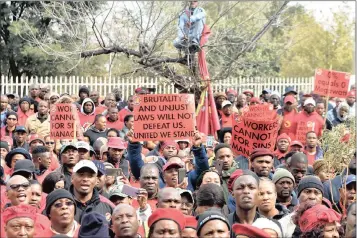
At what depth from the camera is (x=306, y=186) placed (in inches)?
387

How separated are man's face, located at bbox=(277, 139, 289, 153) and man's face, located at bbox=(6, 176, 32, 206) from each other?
5411 millimetres

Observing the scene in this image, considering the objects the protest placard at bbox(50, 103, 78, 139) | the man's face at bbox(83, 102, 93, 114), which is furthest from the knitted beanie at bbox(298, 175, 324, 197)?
the man's face at bbox(83, 102, 93, 114)

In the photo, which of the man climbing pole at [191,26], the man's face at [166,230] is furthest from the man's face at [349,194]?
the man climbing pole at [191,26]

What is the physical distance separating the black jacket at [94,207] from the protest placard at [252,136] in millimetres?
3069

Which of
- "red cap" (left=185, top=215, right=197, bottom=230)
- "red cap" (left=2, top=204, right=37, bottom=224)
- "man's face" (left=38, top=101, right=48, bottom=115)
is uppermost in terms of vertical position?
"man's face" (left=38, top=101, right=48, bottom=115)

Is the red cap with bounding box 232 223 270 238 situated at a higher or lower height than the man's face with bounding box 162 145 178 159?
lower

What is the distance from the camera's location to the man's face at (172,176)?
35.4ft

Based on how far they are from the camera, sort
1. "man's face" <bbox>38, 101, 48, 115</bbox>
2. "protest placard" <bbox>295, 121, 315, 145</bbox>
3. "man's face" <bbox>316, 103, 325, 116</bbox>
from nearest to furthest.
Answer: "protest placard" <bbox>295, 121, 315, 145</bbox>
"man's face" <bbox>38, 101, 48, 115</bbox>
"man's face" <bbox>316, 103, 325, 116</bbox>

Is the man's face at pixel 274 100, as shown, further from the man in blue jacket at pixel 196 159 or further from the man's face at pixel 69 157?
the man's face at pixel 69 157

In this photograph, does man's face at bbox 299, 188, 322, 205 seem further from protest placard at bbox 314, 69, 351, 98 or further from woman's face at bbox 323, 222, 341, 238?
protest placard at bbox 314, 69, 351, 98

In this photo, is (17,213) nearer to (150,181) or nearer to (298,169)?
(150,181)

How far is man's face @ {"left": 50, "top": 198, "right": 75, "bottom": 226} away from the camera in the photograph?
8523mm

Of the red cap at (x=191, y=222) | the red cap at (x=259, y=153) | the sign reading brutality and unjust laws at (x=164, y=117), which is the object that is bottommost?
the red cap at (x=191, y=222)

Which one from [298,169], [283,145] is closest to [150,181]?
[298,169]
